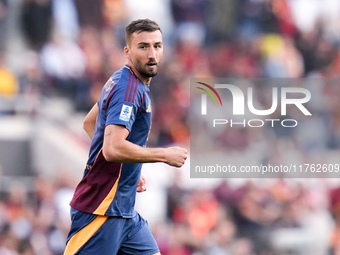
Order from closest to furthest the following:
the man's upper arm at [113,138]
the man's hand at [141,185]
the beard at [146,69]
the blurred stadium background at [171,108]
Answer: the man's upper arm at [113,138], the beard at [146,69], the man's hand at [141,185], the blurred stadium background at [171,108]

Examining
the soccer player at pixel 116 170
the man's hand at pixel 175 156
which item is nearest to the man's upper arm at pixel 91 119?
the soccer player at pixel 116 170

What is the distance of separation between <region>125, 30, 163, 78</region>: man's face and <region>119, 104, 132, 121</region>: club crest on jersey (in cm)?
35

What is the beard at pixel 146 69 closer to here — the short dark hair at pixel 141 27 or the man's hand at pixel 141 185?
the short dark hair at pixel 141 27

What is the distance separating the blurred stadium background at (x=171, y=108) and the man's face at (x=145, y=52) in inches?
231

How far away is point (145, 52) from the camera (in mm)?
4535

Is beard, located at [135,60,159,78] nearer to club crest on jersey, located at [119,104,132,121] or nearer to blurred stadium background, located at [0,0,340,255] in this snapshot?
club crest on jersey, located at [119,104,132,121]

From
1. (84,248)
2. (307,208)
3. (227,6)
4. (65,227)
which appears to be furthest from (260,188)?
(84,248)

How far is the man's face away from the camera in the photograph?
4531mm

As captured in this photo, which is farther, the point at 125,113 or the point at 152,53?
the point at 152,53

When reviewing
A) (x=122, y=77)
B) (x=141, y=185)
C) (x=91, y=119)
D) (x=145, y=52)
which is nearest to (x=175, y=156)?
(x=122, y=77)

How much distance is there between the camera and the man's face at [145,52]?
4.53 meters

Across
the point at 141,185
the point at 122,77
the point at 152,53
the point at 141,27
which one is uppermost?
the point at 141,27

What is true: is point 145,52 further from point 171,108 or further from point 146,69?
point 171,108

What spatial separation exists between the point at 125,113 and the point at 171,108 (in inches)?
297
